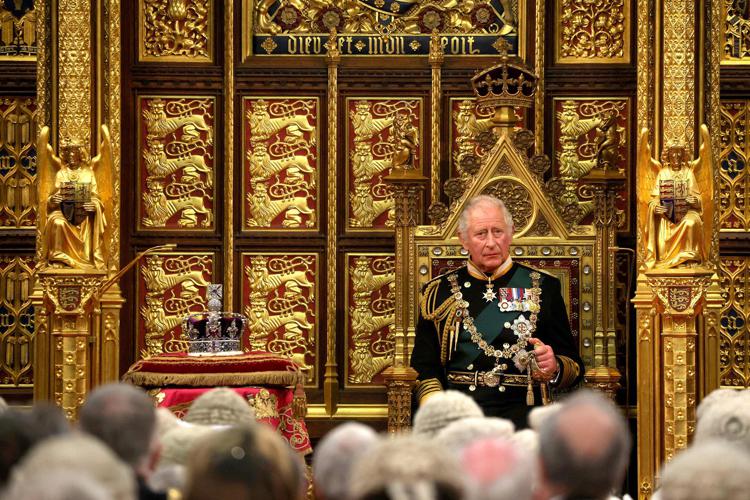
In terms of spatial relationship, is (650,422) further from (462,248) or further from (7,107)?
(7,107)

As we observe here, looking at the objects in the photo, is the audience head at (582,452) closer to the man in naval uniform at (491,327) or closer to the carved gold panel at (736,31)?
the man in naval uniform at (491,327)

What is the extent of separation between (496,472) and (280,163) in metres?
5.85

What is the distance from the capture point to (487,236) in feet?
25.9

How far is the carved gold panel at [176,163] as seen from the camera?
9.30m

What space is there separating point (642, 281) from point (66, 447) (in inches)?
222

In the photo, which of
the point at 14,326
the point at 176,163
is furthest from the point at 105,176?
the point at 14,326

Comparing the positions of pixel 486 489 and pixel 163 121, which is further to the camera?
pixel 163 121

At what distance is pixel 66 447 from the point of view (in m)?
3.32

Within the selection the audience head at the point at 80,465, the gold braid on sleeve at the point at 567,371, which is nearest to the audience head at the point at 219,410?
the audience head at the point at 80,465

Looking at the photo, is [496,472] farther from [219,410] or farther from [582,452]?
[219,410]

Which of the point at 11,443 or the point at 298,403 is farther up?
the point at 11,443

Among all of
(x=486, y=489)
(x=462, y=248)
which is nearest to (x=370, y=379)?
(x=462, y=248)

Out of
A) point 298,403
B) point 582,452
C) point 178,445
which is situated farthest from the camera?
point 298,403

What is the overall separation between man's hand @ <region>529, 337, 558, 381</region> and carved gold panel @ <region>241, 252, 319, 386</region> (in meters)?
2.09
